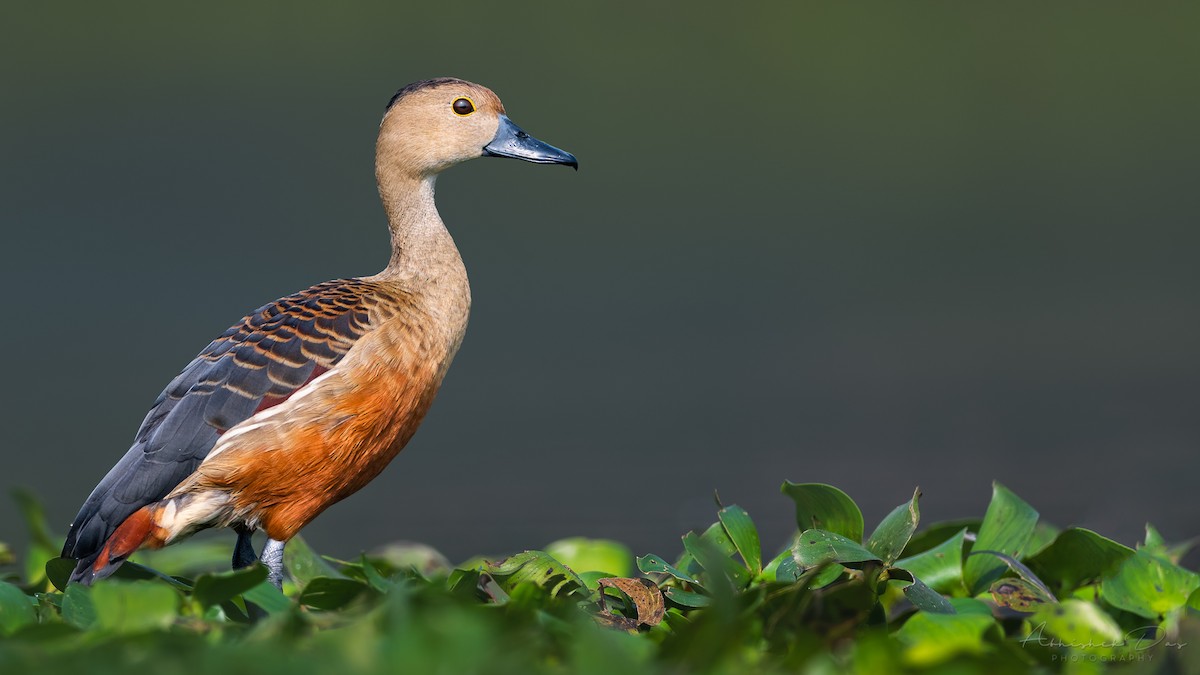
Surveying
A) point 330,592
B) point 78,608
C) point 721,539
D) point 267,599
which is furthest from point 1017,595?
point 78,608

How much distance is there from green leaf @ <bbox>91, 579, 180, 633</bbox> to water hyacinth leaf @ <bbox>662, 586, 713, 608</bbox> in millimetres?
998

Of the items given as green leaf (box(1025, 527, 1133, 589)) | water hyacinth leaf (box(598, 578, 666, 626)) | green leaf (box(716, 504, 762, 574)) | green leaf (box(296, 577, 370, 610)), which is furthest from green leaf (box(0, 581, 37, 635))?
green leaf (box(1025, 527, 1133, 589))

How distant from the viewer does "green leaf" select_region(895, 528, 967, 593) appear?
280 cm

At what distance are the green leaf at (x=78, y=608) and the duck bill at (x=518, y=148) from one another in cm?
248

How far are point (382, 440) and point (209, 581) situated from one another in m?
1.54

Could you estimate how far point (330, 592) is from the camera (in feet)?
7.59

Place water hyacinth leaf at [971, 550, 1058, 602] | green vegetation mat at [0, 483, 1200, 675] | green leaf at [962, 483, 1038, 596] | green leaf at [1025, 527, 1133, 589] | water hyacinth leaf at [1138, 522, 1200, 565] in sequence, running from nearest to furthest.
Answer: green vegetation mat at [0, 483, 1200, 675]
water hyacinth leaf at [971, 550, 1058, 602]
green leaf at [1025, 527, 1133, 589]
green leaf at [962, 483, 1038, 596]
water hyacinth leaf at [1138, 522, 1200, 565]

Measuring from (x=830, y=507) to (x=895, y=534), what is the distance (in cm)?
26

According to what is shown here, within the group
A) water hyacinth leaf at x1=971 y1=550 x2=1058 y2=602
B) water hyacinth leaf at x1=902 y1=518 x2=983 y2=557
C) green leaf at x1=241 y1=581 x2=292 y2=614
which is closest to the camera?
green leaf at x1=241 y1=581 x2=292 y2=614

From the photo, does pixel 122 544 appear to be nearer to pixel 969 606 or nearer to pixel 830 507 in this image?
pixel 830 507

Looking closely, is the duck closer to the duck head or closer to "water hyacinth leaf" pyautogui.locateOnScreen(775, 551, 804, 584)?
the duck head

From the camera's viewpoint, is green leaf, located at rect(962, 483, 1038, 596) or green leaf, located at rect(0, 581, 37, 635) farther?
green leaf, located at rect(962, 483, 1038, 596)

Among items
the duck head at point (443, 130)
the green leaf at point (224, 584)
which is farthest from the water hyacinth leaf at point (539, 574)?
the duck head at point (443, 130)

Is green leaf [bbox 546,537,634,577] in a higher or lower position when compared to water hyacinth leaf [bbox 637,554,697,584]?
lower
